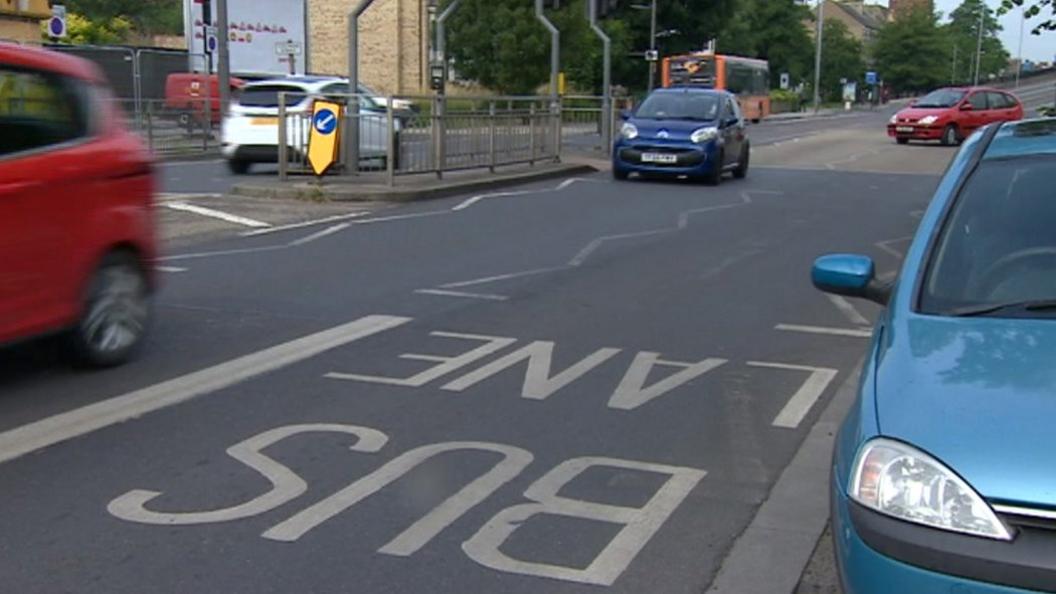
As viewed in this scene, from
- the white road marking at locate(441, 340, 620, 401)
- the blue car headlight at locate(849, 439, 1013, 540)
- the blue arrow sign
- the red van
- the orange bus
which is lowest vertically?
the white road marking at locate(441, 340, 620, 401)

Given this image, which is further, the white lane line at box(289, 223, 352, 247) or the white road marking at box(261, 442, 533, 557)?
the white lane line at box(289, 223, 352, 247)

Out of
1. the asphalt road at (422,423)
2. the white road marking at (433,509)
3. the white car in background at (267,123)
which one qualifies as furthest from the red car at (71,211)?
the white car in background at (267,123)

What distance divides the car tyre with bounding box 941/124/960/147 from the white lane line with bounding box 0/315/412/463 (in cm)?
3007

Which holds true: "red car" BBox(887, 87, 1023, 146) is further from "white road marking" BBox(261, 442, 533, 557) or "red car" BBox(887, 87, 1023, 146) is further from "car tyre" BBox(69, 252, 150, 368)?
"white road marking" BBox(261, 442, 533, 557)

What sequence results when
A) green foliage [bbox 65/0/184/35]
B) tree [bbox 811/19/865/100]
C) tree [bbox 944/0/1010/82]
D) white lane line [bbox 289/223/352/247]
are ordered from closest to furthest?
white lane line [bbox 289/223/352/247] → green foliage [bbox 65/0/184/35] → tree [bbox 811/19/865/100] → tree [bbox 944/0/1010/82]

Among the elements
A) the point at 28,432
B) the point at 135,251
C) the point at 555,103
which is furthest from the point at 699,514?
the point at 555,103

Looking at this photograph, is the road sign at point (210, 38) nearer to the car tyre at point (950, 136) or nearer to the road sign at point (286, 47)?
the road sign at point (286, 47)

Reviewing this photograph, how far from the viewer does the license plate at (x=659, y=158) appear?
20.8 meters

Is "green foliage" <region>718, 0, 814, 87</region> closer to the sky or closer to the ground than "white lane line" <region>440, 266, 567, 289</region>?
closer to the sky

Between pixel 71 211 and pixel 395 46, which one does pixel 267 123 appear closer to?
pixel 71 211

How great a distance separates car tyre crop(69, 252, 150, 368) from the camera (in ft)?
22.9

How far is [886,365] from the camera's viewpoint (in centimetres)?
371

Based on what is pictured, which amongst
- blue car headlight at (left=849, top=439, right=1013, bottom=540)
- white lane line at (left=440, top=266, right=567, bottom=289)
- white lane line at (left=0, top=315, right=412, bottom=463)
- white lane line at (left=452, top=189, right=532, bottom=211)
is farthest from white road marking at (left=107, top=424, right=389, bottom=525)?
white lane line at (left=452, top=189, right=532, bottom=211)

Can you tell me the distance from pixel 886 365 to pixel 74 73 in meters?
5.10
